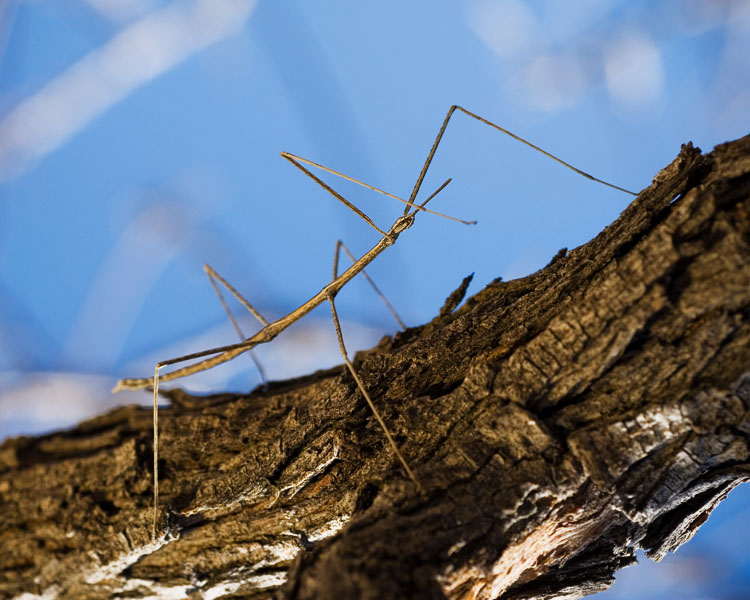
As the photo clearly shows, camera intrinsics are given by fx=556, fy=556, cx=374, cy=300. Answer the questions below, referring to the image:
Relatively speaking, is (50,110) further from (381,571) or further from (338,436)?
(381,571)

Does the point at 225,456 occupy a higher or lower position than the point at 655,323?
higher

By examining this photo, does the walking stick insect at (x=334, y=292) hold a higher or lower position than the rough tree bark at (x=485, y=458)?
higher

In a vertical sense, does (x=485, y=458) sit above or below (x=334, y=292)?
below

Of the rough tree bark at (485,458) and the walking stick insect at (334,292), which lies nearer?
the rough tree bark at (485,458)

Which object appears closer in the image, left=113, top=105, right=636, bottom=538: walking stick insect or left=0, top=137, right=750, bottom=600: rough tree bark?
left=0, top=137, right=750, bottom=600: rough tree bark

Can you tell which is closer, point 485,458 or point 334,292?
point 485,458

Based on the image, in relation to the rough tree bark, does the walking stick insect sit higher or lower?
higher

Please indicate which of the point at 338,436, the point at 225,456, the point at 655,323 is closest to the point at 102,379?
the point at 225,456

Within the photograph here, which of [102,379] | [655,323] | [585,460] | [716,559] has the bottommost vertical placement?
[716,559]
